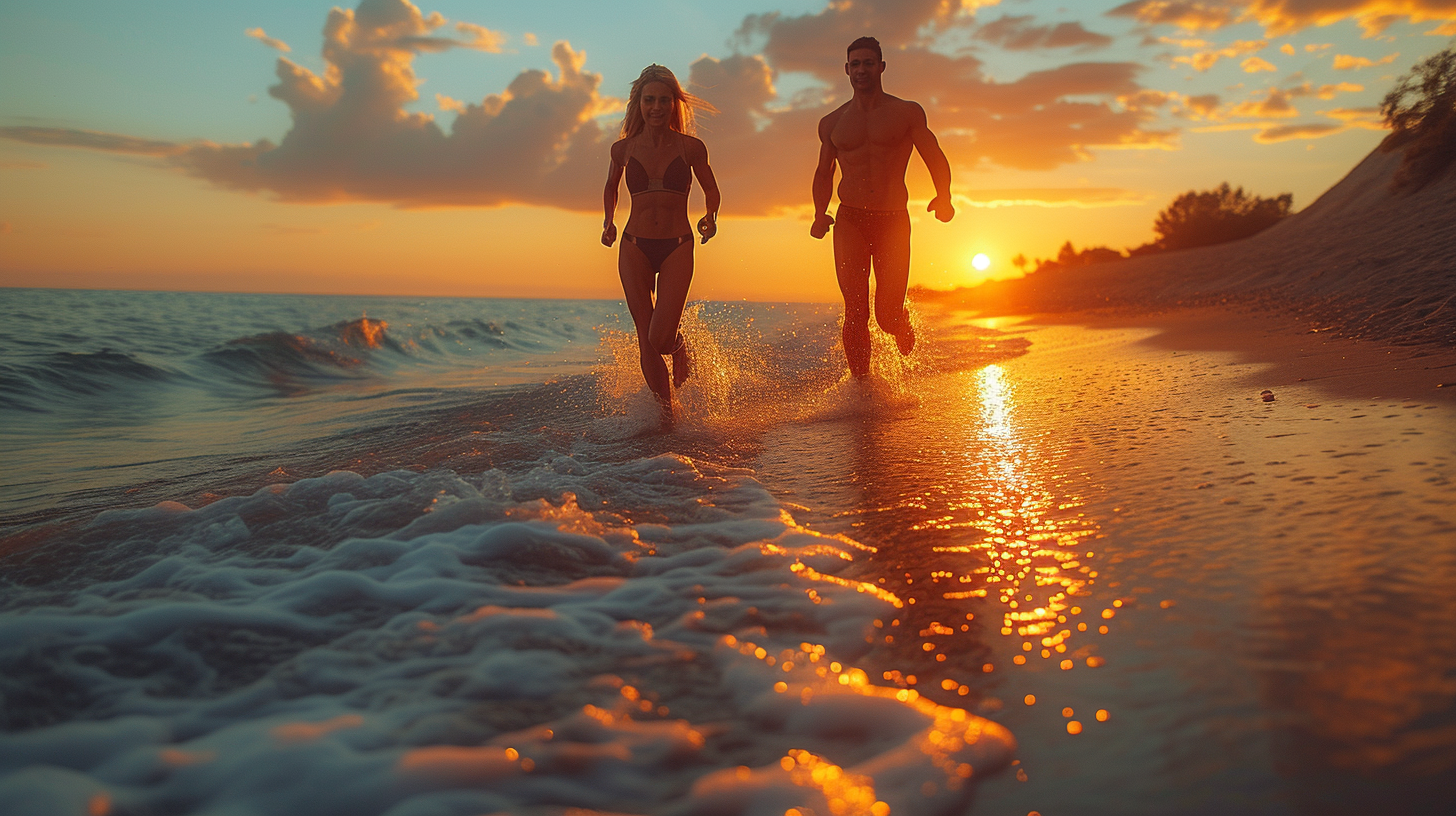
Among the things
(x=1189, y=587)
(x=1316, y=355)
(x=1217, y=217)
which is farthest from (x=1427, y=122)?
(x=1217, y=217)

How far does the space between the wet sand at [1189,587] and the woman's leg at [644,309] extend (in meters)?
1.84

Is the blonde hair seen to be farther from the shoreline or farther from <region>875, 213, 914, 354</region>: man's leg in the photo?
Result: the shoreline

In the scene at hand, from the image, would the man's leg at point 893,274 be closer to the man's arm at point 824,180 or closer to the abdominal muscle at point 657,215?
the man's arm at point 824,180

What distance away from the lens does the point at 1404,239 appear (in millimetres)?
9297

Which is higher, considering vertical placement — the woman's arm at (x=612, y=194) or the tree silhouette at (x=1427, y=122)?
the tree silhouette at (x=1427, y=122)

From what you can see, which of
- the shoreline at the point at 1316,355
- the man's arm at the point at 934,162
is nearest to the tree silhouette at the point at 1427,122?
the shoreline at the point at 1316,355

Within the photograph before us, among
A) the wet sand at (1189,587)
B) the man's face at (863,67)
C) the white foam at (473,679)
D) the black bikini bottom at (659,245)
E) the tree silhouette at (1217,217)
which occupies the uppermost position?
the tree silhouette at (1217,217)

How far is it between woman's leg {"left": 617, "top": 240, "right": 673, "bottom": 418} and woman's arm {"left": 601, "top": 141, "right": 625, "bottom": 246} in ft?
0.58

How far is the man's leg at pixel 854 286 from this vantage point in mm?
6625

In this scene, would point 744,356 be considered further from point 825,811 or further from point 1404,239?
point 825,811

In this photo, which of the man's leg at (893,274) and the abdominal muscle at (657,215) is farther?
the man's leg at (893,274)

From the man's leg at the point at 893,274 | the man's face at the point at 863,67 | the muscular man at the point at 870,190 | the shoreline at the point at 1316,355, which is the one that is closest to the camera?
the shoreline at the point at 1316,355

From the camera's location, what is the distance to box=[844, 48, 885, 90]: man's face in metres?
6.26

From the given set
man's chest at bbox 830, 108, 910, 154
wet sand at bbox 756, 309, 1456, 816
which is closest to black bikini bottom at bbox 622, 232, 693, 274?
man's chest at bbox 830, 108, 910, 154
